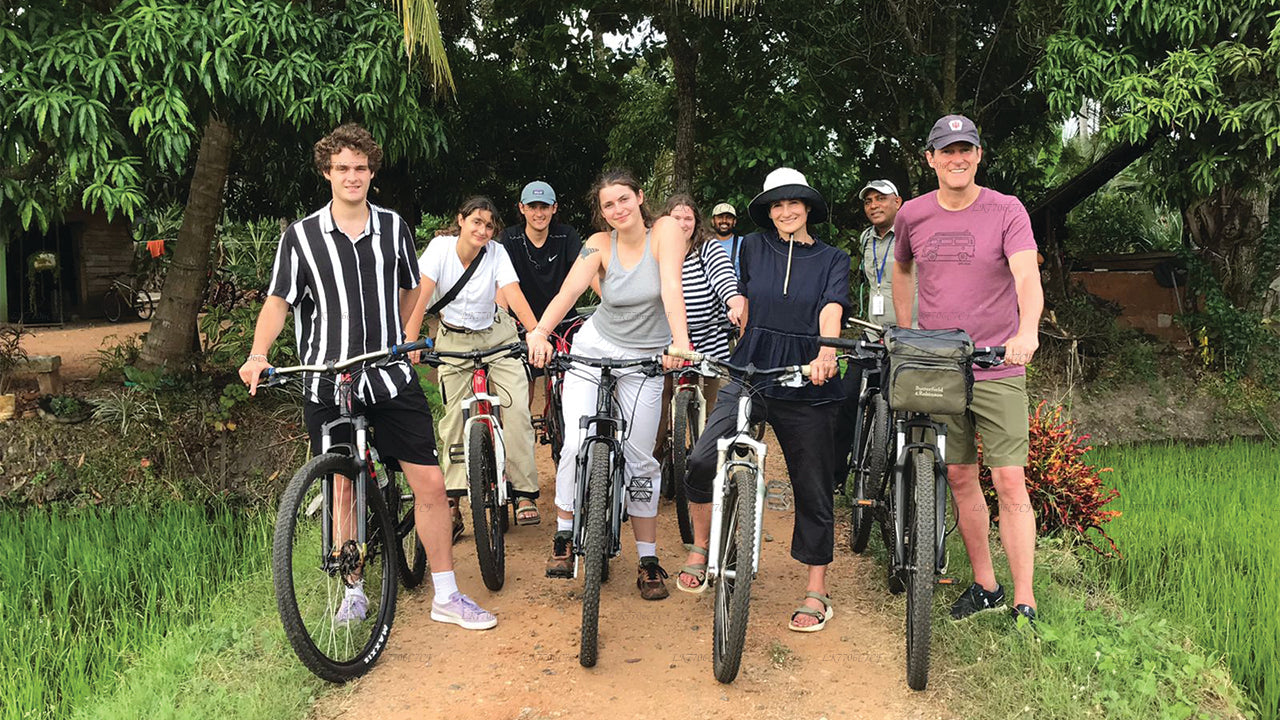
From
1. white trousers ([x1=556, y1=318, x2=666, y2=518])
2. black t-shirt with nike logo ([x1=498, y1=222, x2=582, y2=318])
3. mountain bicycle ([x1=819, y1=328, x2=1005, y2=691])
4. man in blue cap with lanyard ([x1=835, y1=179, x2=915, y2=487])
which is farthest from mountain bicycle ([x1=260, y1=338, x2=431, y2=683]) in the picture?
man in blue cap with lanyard ([x1=835, y1=179, x2=915, y2=487])

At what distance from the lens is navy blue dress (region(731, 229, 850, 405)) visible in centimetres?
405

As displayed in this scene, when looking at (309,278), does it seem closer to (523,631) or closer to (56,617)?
(523,631)

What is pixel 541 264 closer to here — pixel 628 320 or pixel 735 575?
pixel 628 320

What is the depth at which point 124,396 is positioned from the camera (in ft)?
27.4

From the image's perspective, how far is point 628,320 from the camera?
4.39 meters

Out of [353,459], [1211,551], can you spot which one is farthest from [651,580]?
[1211,551]

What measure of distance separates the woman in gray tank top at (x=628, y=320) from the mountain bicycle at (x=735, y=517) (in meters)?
0.43

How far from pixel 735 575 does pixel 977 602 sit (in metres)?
1.23

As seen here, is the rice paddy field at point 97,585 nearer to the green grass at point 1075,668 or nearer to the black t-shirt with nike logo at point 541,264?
the black t-shirt with nike logo at point 541,264

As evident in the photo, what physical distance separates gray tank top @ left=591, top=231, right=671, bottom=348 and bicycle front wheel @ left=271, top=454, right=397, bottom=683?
1.21 meters

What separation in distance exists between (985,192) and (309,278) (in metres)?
2.57

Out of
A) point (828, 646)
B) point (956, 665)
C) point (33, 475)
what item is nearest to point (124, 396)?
point (33, 475)

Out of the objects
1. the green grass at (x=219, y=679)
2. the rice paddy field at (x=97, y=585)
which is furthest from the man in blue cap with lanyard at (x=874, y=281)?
the rice paddy field at (x=97, y=585)

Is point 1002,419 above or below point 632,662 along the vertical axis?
above
